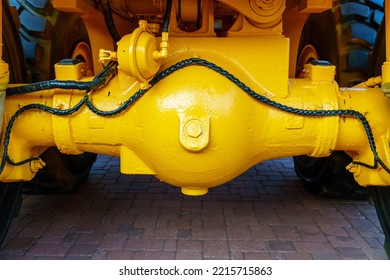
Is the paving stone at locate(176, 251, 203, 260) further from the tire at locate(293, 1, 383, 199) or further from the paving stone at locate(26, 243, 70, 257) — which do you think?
the tire at locate(293, 1, 383, 199)

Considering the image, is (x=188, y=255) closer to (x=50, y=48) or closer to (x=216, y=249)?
(x=216, y=249)

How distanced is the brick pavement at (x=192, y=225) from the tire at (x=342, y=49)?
0.16 metres

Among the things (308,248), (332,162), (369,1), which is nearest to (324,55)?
(369,1)

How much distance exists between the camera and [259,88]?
6.41 ft

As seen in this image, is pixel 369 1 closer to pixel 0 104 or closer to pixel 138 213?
pixel 138 213

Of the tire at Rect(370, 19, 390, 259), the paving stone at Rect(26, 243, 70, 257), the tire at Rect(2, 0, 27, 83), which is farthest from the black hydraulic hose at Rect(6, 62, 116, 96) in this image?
the tire at Rect(370, 19, 390, 259)

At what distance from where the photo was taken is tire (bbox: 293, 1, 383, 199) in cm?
283

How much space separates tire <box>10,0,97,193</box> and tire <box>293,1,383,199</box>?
1.68m

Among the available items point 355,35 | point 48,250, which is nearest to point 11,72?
point 48,250

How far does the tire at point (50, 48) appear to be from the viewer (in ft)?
9.20

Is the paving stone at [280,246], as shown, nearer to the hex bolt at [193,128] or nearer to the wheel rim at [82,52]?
the hex bolt at [193,128]

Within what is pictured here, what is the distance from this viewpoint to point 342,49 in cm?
288

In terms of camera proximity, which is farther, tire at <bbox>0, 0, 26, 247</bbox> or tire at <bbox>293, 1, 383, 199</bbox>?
tire at <bbox>293, 1, 383, 199</bbox>

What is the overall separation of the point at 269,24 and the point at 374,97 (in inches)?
23.5
